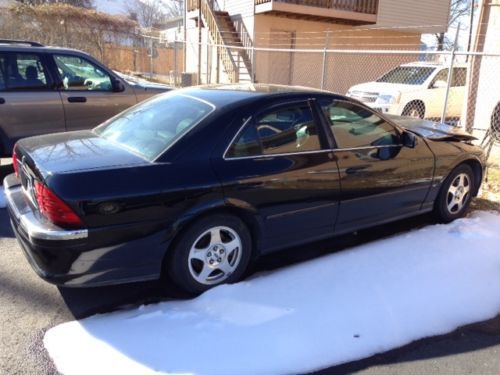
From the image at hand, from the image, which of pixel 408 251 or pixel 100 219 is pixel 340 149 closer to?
pixel 408 251

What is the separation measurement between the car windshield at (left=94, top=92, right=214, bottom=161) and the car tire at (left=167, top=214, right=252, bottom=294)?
63 cm

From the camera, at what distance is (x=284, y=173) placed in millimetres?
3686

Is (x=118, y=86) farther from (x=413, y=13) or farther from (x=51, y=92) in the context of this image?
(x=413, y=13)

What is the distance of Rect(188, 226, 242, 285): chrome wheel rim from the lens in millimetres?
3430

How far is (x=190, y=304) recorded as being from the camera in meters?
3.38

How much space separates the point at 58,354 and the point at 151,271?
0.76 meters

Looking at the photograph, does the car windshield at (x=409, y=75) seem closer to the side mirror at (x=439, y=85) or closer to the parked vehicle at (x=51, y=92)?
the side mirror at (x=439, y=85)

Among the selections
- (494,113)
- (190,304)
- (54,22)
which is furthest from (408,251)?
(54,22)

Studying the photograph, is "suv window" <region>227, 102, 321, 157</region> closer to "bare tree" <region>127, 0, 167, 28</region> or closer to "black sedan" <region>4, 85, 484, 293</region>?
"black sedan" <region>4, 85, 484, 293</region>

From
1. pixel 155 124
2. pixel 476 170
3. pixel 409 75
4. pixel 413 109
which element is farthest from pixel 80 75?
pixel 409 75

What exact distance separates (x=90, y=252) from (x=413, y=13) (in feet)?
72.3

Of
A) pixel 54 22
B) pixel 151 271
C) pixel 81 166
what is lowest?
pixel 151 271

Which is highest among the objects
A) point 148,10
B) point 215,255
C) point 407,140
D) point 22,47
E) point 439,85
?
point 148,10

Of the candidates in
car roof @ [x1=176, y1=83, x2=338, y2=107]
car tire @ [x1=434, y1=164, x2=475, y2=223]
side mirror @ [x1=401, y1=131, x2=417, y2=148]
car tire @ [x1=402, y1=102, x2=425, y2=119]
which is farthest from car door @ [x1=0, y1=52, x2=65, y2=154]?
car tire @ [x1=402, y1=102, x2=425, y2=119]
